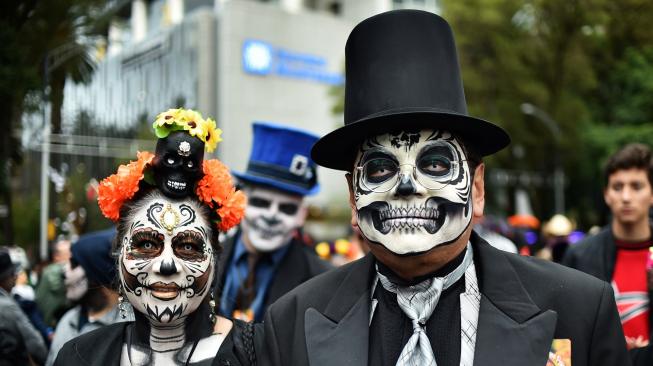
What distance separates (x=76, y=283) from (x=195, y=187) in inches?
72.9

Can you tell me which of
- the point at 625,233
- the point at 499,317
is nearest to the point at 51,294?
the point at 625,233

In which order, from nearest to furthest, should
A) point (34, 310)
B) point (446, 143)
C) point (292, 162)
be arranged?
point (446, 143), point (292, 162), point (34, 310)

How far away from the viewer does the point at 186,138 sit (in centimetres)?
307

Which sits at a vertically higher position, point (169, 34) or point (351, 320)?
point (169, 34)

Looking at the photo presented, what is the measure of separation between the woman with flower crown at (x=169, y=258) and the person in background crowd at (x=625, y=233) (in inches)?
92.3

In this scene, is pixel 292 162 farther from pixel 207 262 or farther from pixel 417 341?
pixel 417 341

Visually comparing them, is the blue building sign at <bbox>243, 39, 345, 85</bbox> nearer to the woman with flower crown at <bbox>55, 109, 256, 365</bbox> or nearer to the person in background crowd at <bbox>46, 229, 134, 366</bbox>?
the person in background crowd at <bbox>46, 229, 134, 366</bbox>

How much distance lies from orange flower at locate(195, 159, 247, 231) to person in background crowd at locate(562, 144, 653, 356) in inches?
91.1

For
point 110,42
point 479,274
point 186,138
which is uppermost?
point 110,42

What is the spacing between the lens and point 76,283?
181 inches

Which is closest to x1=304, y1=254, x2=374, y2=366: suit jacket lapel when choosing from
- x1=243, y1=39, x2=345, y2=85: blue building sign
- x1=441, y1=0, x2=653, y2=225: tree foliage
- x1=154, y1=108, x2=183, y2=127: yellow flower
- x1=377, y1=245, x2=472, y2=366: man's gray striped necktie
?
x1=377, y1=245, x2=472, y2=366: man's gray striped necktie

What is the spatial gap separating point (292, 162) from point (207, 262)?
6.45ft

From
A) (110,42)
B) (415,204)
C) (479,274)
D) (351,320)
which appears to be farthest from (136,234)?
(110,42)

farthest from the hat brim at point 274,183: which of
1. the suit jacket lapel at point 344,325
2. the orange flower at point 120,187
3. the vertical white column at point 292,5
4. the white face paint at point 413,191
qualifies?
the vertical white column at point 292,5
